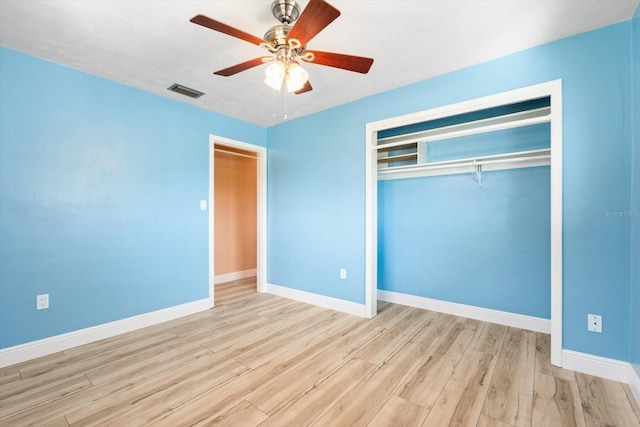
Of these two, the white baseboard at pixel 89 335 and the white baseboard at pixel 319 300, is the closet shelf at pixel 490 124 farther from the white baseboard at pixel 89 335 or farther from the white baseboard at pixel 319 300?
the white baseboard at pixel 89 335

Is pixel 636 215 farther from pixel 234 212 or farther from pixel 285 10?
pixel 234 212

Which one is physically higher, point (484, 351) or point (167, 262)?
point (167, 262)

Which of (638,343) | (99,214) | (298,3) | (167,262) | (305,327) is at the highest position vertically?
(298,3)

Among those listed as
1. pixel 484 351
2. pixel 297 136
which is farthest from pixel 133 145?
pixel 484 351

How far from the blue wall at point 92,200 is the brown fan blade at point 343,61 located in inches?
87.6

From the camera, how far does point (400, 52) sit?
230cm

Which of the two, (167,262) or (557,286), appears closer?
(557,286)

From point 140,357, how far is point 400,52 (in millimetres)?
3372

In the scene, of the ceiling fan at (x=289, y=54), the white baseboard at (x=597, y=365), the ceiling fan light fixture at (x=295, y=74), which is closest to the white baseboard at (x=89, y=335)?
the ceiling fan at (x=289, y=54)

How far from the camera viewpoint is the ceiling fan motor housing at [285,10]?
5.63 ft

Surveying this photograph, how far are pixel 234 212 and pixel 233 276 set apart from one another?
1.17m

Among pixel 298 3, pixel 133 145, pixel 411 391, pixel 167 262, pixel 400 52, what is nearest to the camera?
pixel 298 3

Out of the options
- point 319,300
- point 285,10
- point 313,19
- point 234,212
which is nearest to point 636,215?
point 313,19

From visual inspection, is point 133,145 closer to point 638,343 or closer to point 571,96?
point 571,96
